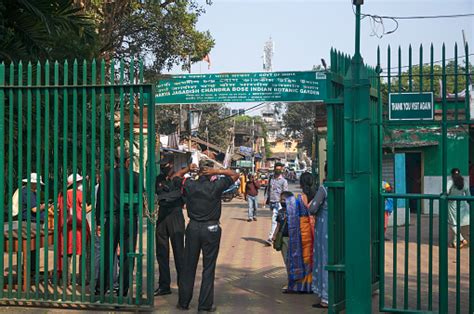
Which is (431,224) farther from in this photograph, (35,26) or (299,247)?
(35,26)

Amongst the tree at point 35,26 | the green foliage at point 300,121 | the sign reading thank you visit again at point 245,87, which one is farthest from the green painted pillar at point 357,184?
the green foliage at point 300,121

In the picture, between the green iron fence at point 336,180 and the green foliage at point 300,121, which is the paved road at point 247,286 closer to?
the green iron fence at point 336,180

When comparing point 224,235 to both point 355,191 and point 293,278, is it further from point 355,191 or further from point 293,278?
point 355,191

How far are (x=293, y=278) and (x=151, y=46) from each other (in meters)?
14.9

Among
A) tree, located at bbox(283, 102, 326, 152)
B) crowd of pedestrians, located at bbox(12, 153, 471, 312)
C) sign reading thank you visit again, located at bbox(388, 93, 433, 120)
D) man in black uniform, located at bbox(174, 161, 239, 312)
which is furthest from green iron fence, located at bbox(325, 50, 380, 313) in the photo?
tree, located at bbox(283, 102, 326, 152)

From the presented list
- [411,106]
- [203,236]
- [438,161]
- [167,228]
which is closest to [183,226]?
[167,228]

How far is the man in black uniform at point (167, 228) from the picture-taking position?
24.7 feet

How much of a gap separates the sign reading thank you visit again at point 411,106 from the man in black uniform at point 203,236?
217 cm

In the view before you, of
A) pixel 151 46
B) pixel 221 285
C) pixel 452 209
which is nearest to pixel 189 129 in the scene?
pixel 151 46

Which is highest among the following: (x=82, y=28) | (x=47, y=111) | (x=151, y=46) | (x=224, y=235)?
(x=151, y=46)

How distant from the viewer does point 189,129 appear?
108 feet

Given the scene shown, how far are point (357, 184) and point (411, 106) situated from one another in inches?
33.9

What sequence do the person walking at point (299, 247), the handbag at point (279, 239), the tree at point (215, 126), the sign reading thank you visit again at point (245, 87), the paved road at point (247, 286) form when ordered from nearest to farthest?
the paved road at point (247, 286), the person walking at point (299, 247), the handbag at point (279, 239), the sign reading thank you visit again at point (245, 87), the tree at point (215, 126)

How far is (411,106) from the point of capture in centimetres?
551
